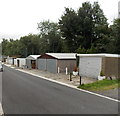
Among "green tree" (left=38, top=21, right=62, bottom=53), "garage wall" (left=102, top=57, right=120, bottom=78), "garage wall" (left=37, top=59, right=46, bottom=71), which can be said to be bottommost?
"garage wall" (left=37, top=59, right=46, bottom=71)

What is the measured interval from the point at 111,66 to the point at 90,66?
2.64 m

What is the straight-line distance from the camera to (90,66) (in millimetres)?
25953

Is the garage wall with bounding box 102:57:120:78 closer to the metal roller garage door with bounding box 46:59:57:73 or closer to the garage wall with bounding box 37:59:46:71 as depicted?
the metal roller garage door with bounding box 46:59:57:73

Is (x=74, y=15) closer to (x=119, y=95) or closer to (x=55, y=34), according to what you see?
(x=55, y=34)

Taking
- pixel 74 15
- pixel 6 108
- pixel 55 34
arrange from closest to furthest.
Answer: pixel 6 108 → pixel 74 15 → pixel 55 34

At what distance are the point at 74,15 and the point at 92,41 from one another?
23.6 feet

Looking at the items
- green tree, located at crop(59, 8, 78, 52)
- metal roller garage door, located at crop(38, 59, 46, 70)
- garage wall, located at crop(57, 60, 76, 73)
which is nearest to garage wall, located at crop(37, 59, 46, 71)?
metal roller garage door, located at crop(38, 59, 46, 70)

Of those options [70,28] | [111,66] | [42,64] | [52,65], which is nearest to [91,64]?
[111,66]

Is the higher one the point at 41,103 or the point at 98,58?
the point at 98,58

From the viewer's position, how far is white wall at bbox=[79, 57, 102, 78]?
79.8 feet

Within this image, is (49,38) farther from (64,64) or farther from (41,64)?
(64,64)

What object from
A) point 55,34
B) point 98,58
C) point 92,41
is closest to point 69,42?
point 92,41

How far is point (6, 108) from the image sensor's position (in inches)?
396

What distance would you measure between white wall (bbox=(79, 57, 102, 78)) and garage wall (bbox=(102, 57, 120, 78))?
629 millimetres
